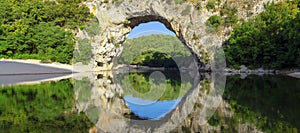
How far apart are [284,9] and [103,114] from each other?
80.6ft

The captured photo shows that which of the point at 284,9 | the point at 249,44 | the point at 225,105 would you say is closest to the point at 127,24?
the point at 249,44

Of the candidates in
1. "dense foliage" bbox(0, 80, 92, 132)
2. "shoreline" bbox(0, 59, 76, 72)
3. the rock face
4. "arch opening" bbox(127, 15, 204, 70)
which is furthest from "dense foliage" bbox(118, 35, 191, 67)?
"dense foliage" bbox(0, 80, 92, 132)

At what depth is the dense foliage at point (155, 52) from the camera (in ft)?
129

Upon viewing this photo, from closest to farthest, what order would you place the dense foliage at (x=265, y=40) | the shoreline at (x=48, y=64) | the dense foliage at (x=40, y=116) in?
the dense foliage at (x=40, y=116) < the shoreline at (x=48, y=64) < the dense foliage at (x=265, y=40)

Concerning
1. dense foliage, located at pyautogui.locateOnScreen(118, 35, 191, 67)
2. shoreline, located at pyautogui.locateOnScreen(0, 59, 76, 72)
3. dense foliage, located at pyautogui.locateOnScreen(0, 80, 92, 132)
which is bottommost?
dense foliage, located at pyautogui.locateOnScreen(0, 80, 92, 132)

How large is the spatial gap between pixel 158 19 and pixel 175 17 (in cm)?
212

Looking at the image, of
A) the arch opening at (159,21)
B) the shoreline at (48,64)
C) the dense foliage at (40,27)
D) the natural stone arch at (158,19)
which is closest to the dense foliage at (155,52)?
the arch opening at (159,21)

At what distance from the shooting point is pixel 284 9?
90.5ft

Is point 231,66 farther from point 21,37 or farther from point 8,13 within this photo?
point 8,13

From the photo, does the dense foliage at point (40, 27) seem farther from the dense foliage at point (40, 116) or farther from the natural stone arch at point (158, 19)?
the dense foliage at point (40, 116)

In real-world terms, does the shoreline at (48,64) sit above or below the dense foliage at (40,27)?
below

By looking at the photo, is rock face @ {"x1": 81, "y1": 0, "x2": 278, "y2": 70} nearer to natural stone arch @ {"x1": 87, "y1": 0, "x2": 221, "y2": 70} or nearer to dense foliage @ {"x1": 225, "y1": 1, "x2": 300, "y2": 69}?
natural stone arch @ {"x1": 87, "y1": 0, "x2": 221, "y2": 70}

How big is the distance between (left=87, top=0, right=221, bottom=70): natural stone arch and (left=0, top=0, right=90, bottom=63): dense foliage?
1.91m

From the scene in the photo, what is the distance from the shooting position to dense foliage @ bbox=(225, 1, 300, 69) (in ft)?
87.5
